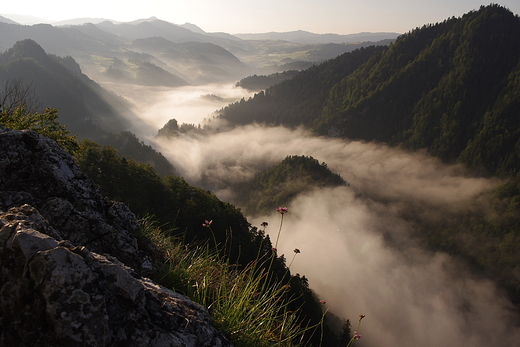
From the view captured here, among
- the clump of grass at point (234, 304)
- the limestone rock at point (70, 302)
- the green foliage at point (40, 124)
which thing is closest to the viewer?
the limestone rock at point (70, 302)

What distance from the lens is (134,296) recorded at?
115 inches

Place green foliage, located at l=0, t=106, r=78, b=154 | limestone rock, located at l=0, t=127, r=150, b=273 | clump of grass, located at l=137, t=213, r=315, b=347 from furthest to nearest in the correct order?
green foliage, located at l=0, t=106, r=78, b=154 → limestone rock, located at l=0, t=127, r=150, b=273 → clump of grass, located at l=137, t=213, r=315, b=347

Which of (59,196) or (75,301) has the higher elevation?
(75,301)

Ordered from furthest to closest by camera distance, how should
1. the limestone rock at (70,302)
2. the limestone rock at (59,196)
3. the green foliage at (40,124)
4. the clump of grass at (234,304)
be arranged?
the green foliage at (40,124) < the limestone rock at (59,196) < the clump of grass at (234,304) < the limestone rock at (70,302)

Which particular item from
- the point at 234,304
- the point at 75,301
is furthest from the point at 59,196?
the point at 234,304

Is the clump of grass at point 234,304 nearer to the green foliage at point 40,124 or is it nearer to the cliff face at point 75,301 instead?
the cliff face at point 75,301

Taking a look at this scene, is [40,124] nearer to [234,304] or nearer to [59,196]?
[59,196]

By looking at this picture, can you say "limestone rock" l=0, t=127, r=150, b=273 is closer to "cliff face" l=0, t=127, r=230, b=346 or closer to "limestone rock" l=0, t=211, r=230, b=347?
"cliff face" l=0, t=127, r=230, b=346

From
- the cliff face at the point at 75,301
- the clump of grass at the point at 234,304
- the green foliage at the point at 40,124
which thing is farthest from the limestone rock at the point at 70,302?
the green foliage at the point at 40,124

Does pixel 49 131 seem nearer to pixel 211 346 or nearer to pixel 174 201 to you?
pixel 211 346

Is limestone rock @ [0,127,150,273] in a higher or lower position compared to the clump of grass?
higher

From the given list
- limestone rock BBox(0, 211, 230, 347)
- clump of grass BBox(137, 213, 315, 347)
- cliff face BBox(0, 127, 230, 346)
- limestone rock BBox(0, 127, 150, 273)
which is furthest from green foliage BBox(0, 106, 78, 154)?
limestone rock BBox(0, 211, 230, 347)

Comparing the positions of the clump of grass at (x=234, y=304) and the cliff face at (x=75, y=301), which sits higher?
the cliff face at (x=75, y=301)

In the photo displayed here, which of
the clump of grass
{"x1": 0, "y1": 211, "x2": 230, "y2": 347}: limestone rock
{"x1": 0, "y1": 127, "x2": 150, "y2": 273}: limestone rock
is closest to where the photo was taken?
{"x1": 0, "y1": 211, "x2": 230, "y2": 347}: limestone rock
